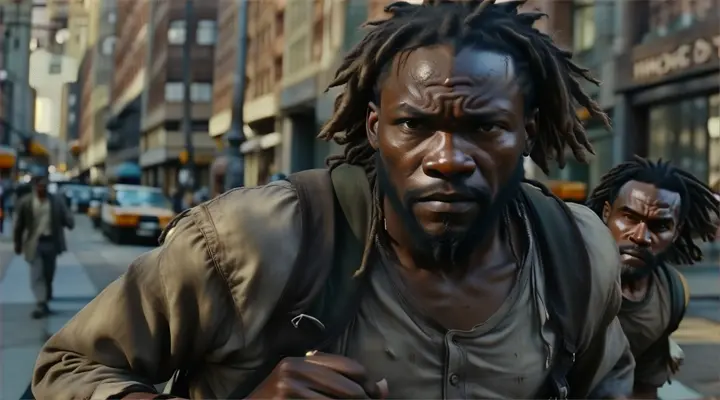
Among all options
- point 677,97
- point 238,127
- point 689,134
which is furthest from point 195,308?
point 677,97

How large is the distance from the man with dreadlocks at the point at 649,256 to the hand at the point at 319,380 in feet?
5.79

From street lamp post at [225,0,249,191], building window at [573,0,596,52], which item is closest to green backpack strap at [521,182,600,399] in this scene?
street lamp post at [225,0,249,191]

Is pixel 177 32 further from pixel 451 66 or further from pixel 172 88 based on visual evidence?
pixel 451 66

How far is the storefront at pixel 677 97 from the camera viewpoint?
50.2ft

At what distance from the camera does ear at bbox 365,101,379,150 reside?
1.62 m

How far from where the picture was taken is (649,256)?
9.57 feet

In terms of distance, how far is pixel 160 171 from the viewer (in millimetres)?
30547

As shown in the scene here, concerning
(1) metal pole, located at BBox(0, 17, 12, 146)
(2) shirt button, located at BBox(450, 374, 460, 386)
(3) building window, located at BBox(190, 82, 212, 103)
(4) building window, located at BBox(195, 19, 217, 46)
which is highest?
(4) building window, located at BBox(195, 19, 217, 46)

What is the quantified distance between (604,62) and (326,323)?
19290mm

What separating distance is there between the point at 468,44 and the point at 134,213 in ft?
67.2

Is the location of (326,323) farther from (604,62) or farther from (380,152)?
(604,62)

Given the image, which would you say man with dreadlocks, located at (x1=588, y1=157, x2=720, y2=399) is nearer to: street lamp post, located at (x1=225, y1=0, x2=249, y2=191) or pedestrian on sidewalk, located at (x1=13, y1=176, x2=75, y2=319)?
pedestrian on sidewalk, located at (x1=13, y1=176, x2=75, y2=319)

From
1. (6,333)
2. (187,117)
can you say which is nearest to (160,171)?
(187,117)

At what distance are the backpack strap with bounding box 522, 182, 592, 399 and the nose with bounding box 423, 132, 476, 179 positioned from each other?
353 mm
